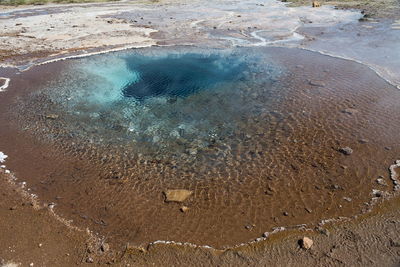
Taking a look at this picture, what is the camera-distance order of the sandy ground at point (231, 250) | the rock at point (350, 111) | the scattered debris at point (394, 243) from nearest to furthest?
the sandy ground at point (231, 250) < the scattered debris at point (394, 243) < the rock at point (350, 111)

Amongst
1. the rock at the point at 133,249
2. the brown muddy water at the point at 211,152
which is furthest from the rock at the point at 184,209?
the rock at the point at 133,249

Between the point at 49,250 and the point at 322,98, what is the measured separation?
569 inches

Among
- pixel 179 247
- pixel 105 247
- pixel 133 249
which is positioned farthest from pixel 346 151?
pixel 105 247

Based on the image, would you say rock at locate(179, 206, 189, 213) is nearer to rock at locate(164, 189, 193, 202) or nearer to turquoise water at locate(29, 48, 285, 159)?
rock at locate(164, 189, 193, 202)

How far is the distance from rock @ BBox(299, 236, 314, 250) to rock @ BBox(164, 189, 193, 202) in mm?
3993

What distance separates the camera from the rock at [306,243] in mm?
8974

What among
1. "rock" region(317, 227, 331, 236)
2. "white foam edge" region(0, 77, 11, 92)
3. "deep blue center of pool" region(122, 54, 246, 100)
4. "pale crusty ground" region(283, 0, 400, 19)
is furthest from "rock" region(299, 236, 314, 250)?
"pale crusty ground" region(283, 0, 400, 19)

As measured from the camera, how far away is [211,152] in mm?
13344

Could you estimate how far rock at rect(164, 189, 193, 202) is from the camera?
11023 millimetres

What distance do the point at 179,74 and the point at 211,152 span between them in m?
9.61

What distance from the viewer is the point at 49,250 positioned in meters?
9.14

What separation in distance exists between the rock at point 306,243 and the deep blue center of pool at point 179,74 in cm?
1125

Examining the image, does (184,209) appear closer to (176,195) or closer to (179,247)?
(176,195)

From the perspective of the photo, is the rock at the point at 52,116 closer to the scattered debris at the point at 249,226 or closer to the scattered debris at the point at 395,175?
the scattered debris at the point at 249,226
